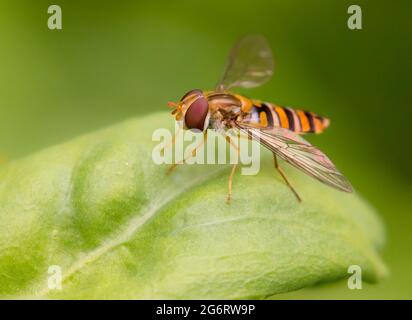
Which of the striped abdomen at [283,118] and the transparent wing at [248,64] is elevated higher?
the transparent wing at [248,64]

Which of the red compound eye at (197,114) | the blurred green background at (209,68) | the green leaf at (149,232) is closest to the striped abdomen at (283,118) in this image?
the red compound eye at (197,114)

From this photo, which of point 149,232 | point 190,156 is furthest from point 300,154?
point 149,232

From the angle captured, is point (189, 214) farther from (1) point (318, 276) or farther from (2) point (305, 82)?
(2) point (305, 82)

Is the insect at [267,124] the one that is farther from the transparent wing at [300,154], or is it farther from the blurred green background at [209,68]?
the blurred green background at [209,68]

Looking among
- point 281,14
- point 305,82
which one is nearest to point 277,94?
point 305,82

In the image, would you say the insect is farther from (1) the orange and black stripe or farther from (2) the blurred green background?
(2) the blurred green background

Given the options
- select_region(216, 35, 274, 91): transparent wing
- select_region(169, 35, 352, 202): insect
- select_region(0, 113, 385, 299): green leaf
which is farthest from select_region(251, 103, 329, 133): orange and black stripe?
select_region(0, 113, 385, 299): green leaf

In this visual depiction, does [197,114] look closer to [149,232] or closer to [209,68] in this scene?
[149,232]
